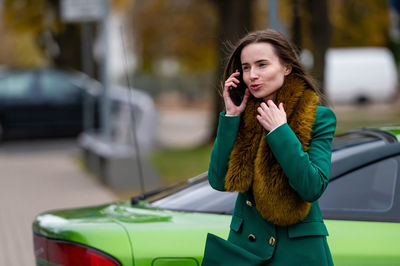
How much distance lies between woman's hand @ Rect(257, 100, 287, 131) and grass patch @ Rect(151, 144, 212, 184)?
771 cm

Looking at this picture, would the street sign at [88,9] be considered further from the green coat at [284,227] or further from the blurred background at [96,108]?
the green coat at [284,227]

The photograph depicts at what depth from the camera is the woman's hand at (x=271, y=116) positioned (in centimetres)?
250

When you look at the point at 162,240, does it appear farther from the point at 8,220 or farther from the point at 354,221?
the point at 8,220

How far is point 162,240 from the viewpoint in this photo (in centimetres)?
321

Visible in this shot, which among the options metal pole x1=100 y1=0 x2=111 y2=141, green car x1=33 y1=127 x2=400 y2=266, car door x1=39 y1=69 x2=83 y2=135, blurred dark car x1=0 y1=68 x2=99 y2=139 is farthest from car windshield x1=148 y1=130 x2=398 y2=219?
car door x1=39 y1=69 x2=83 y2=135

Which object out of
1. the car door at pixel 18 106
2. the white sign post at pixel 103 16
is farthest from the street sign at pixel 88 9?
the car door at pixel 18 106

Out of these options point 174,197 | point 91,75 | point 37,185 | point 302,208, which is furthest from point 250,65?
point 91,75

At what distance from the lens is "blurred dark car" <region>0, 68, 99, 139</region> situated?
52.2 feet

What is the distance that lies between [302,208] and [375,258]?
77 centimetres

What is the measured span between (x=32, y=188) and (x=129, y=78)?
21.7 feet

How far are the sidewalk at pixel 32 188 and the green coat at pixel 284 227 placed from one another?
13.3 feet

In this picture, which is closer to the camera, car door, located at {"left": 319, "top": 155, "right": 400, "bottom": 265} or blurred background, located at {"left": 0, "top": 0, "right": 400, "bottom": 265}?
car door, located at {"left": 319, "top": 155, "right": 400, "bottom": 265}

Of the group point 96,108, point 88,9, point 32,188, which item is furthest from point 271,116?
point 96,108

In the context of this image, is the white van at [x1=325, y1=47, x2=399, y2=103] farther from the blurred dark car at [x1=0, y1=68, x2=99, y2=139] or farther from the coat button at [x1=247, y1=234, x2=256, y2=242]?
the coat button at [x1=247, y1=234, x2=256, y2=242]
